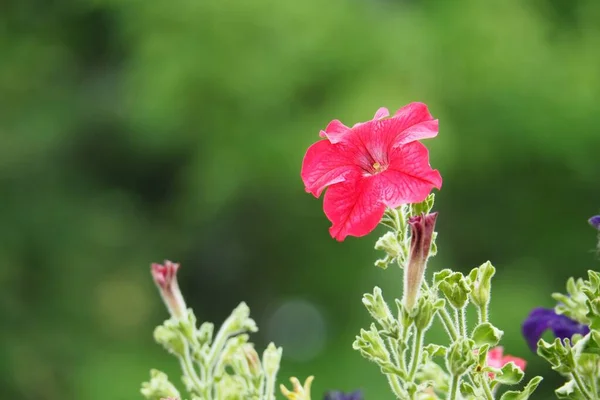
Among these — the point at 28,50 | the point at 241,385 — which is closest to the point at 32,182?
the point at 28,50

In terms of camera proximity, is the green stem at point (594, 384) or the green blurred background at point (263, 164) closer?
the green stem at point (594, 384)

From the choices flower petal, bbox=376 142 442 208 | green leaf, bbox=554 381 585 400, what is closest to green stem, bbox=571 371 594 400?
green leaf, bbox=554 381 585 400

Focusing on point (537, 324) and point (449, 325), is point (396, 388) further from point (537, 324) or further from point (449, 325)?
point (537, 324)

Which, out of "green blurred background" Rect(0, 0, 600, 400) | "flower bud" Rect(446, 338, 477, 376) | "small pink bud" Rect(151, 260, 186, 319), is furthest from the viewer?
"green blurred background" Rect(0, 0, 600, 400)

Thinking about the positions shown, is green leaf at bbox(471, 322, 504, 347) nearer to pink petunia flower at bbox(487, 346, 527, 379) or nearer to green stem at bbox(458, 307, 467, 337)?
green stem at bbox(458, 307, 467, 337)

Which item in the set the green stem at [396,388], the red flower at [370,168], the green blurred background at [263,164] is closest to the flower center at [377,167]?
the red flower at [370,168]

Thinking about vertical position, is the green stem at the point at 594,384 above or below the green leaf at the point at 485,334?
below

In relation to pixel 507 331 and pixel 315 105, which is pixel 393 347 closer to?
pixel 507 331

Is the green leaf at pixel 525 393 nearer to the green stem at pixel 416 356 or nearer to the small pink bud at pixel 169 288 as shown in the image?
the green stem at pixel 416 356
